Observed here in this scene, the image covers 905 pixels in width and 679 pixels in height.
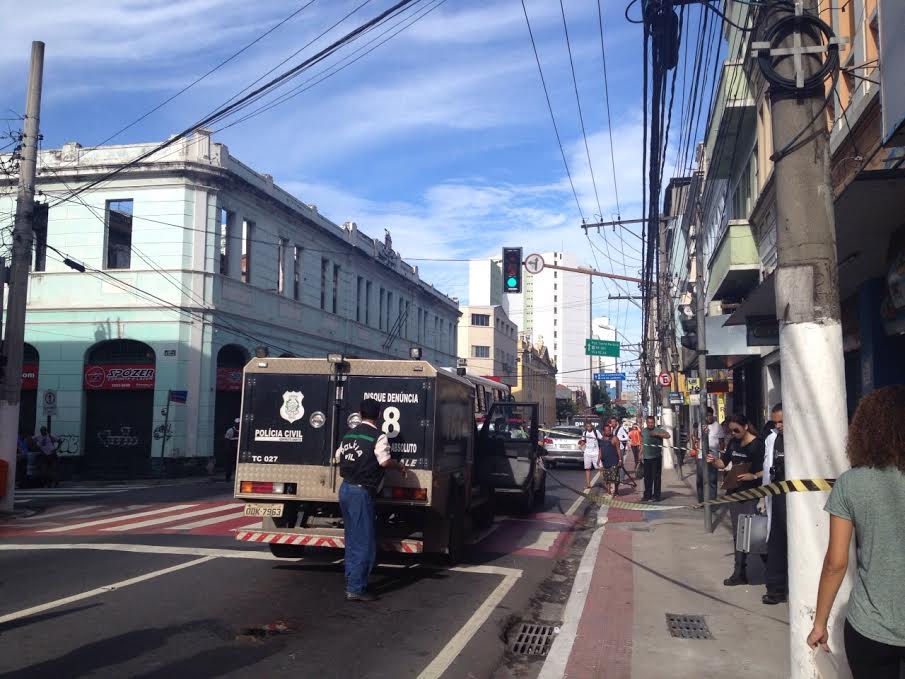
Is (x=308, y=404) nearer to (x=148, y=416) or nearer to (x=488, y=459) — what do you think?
(x=488, y=459)

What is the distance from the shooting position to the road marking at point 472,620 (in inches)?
236

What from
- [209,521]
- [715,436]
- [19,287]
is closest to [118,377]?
[19,287]

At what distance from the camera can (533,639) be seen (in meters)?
7.02

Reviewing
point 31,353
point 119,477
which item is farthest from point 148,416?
point 31,353

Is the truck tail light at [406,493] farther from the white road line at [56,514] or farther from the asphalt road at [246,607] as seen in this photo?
the white road line at [56,514]

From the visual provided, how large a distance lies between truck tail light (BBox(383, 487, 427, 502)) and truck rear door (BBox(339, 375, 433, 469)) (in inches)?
10.2

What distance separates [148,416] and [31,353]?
507 cm

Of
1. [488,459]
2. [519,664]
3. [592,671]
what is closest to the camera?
[592,671]

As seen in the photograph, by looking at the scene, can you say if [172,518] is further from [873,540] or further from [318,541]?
[873,540]

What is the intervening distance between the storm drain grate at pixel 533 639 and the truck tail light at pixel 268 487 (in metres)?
3.22

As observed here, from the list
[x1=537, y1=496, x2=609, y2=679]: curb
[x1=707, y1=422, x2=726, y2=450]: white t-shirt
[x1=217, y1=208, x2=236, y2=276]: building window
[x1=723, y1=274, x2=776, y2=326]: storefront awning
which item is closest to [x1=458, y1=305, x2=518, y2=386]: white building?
[x1=217, y1=208, x2=236, y2=276]: building window

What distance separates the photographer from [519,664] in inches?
248

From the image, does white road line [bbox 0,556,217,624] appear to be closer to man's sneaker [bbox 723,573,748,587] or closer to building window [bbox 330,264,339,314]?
man's sneaker [bbox 723,573,748,587]

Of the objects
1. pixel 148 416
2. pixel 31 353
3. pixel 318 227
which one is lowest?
pixel 148 416
